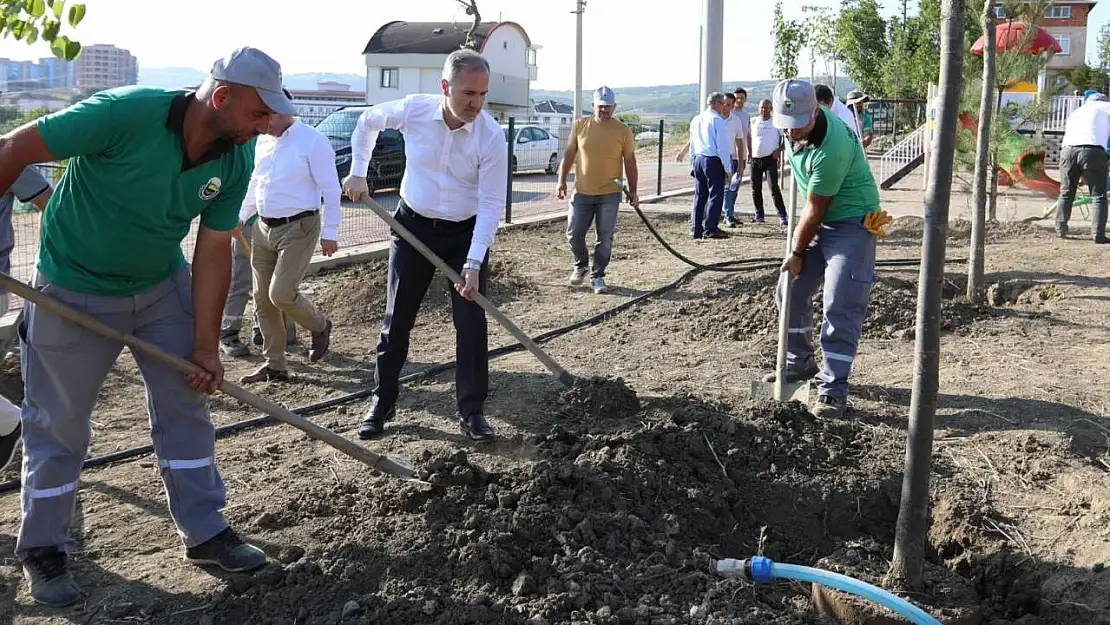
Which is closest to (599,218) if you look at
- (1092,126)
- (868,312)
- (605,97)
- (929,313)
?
(605,97)

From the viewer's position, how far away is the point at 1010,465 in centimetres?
479

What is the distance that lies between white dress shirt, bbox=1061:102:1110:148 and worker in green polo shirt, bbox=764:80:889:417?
6989mm

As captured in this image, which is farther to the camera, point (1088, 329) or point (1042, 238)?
point (1042, 238)

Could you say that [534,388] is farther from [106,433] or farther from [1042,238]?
[1042,238]

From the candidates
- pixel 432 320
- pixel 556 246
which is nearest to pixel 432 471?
pixel 432 320

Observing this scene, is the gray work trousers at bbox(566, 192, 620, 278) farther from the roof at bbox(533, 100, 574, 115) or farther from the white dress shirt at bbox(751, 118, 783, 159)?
the roof at bbox(533, 100, 574, 115)

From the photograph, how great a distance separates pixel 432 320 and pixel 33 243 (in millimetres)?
3880

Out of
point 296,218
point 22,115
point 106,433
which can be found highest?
point 22,115

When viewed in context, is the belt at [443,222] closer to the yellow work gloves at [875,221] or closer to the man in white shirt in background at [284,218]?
the man in white shirt in background at [284,218]

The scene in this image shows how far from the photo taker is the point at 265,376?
21.5 feet

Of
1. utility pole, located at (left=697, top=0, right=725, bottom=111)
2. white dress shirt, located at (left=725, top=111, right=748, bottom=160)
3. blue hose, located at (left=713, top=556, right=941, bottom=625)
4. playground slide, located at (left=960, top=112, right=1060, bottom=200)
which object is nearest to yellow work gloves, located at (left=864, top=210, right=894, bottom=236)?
blue hose, located at (left=713, top=556, right=941, bottom=625)

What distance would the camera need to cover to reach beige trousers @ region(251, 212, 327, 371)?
6.42 meters

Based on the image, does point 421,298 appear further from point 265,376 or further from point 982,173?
point 982,173

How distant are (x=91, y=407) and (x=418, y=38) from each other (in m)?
52.5
